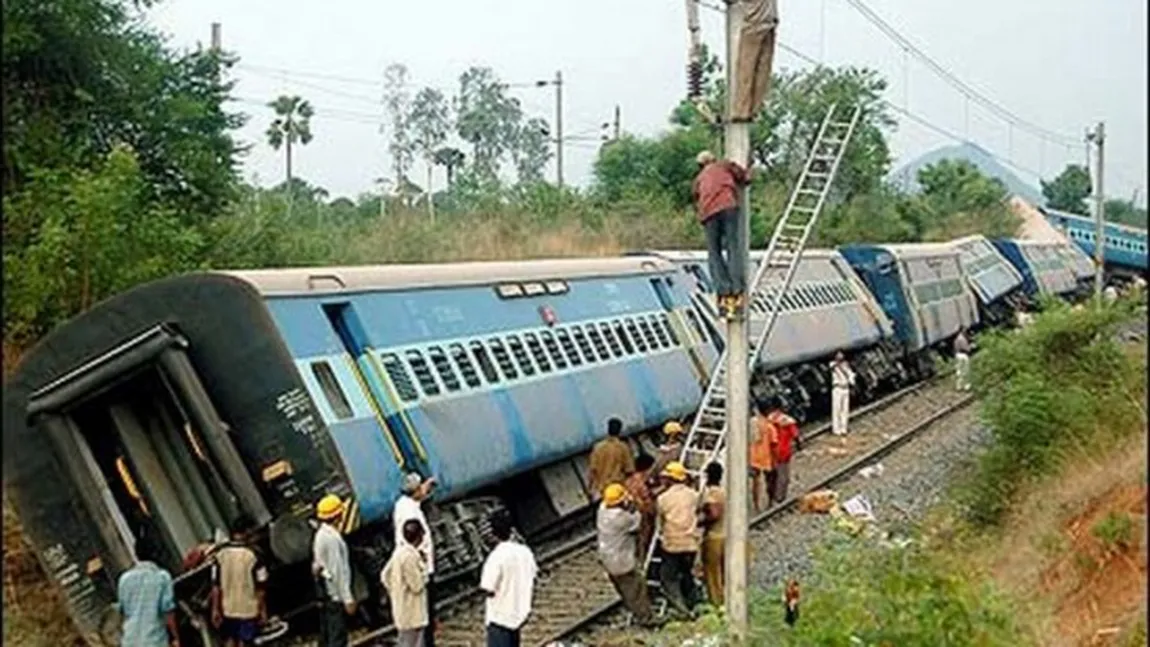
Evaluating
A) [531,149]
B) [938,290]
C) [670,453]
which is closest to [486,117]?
[531,149]

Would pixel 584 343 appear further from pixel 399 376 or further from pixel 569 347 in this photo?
pixel 399 376

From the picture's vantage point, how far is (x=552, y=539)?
16.5 meters

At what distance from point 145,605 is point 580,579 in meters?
5.34

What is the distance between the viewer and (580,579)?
14391 mm

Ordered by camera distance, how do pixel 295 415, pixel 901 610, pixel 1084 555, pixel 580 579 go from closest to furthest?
pixel 901 610
pixel 295 415
pixel 1084 555
pixel 580 579

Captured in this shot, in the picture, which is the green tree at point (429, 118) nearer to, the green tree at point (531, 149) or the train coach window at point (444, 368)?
the green tree at point (531, 149)

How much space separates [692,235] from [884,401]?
1286 cm

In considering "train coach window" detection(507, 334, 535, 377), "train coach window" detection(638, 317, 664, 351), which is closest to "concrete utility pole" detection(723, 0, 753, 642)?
"train coach window" detection(507, 334, 535, 377)

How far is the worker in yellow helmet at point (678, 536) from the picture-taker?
12.0 metres

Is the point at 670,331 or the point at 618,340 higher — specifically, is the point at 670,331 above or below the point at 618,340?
below

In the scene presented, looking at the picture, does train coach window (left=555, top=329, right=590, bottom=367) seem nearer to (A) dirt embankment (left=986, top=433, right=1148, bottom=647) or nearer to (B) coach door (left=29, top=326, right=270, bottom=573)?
(A) dirt embankment (left=986, top=433, right=1148, bottom=647)

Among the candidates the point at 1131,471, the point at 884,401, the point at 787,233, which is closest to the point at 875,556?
the point at 1131,471

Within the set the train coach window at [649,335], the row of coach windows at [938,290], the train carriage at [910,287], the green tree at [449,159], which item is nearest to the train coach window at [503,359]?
the train coach window at [649,335]

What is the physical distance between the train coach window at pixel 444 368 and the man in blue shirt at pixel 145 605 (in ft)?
12.8
